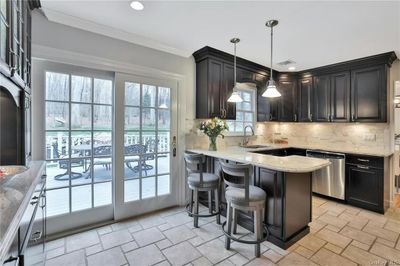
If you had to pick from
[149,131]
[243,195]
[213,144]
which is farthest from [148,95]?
[243,195]

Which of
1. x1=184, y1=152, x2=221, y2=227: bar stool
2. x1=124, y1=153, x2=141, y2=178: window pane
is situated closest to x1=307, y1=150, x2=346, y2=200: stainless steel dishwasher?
x1=184, y1=152, x2=221, y2=227: bar stool

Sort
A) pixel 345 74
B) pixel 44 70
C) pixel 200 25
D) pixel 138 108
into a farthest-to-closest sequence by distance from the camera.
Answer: pixel 345 74
pixel 138 108
pixel 200 25
pixel 44 70

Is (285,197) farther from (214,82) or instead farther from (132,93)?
(132,93)

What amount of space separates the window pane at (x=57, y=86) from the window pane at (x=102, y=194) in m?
1.23

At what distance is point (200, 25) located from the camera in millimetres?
2492

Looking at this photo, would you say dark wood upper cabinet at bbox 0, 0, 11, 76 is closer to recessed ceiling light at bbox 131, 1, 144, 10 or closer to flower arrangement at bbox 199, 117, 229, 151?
recessed ceiling light at bbox 131, 1, 144, 10

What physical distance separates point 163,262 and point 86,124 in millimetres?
1900

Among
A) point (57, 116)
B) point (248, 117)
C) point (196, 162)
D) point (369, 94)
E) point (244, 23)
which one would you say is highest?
point (244, 23)

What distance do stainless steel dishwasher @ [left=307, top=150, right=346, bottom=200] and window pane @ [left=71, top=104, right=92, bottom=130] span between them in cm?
391

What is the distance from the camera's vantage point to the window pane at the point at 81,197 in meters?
2.57

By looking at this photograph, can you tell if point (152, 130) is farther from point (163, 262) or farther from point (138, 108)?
point (163, 262)

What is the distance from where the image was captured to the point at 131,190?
9.75ft

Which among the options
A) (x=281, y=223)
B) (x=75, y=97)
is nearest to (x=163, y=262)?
(x=281, y=223)

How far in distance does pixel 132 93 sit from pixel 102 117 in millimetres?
540
